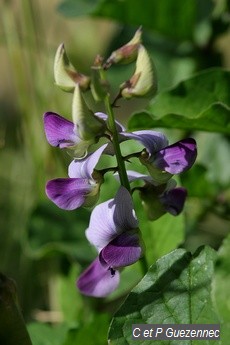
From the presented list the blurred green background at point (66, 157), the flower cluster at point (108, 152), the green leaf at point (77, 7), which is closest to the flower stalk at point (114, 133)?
the flower cluster at point (108, 152)

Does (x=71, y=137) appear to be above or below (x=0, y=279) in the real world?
above

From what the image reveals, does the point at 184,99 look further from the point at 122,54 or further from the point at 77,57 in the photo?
A: the point at 77,57

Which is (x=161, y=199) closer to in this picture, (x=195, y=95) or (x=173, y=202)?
(x=173, y=202)

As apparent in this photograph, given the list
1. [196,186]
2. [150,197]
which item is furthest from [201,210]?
[150,197]

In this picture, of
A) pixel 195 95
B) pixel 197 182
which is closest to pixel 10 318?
pixel 195 95

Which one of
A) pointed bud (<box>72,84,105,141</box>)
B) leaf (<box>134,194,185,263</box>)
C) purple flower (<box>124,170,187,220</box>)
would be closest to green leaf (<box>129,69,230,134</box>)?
leaf (<box>134,194,185,263</box>)

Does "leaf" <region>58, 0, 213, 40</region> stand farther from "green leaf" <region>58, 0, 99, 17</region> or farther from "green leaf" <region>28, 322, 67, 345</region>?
"green leaf" <region>28, 322, 67, 345</region>
